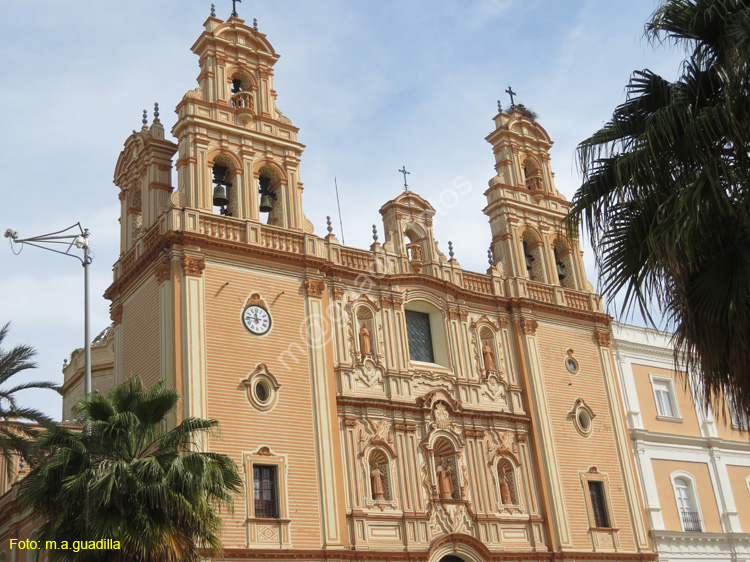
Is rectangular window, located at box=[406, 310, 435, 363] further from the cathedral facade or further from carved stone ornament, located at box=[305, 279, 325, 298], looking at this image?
carved stone ornament, located at box=[305, 279, 325, 298]

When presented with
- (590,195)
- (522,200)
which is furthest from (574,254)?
(590,195)

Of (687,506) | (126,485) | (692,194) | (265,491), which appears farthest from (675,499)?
(692,194)

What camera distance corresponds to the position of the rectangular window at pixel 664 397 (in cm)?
3466

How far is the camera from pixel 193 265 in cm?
2534

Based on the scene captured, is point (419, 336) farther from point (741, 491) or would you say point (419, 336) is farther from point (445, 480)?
point (741, 491)

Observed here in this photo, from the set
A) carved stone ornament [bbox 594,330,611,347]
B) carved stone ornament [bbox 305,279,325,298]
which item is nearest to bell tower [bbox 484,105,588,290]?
carved stone ornament [bbox 594,330,611,347]

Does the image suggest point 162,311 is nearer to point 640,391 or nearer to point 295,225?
point 295,225

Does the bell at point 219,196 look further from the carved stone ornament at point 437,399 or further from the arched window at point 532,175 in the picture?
the arched window at point 532,175

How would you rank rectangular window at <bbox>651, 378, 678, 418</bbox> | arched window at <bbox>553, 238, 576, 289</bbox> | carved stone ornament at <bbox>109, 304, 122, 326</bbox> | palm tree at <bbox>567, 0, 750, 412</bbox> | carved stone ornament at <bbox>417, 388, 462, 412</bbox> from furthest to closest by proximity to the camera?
arched window at <bbox>553, 238, 576, 289</bbox> → rectangular window at <bbox>651, 378, 678, 418</bbox> → carved stone ornament at <bbox>109, 304, 122, 326</bbox> → carved stone ornament at <bbox>417, 388, 462, 412</bbox> → palm tree at <bbox>567, 0, 750, 412</bbox>

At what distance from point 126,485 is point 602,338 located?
2150 cm

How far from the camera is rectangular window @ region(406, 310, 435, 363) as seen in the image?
29.9 meters

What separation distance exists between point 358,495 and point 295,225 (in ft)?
27.7

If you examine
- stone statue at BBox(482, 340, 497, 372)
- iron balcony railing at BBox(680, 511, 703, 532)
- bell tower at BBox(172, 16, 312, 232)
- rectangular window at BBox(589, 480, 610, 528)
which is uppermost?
bell tower at BBox(172, 16, 312, 232)

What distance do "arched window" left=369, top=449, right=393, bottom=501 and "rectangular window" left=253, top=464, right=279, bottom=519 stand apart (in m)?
3.17
